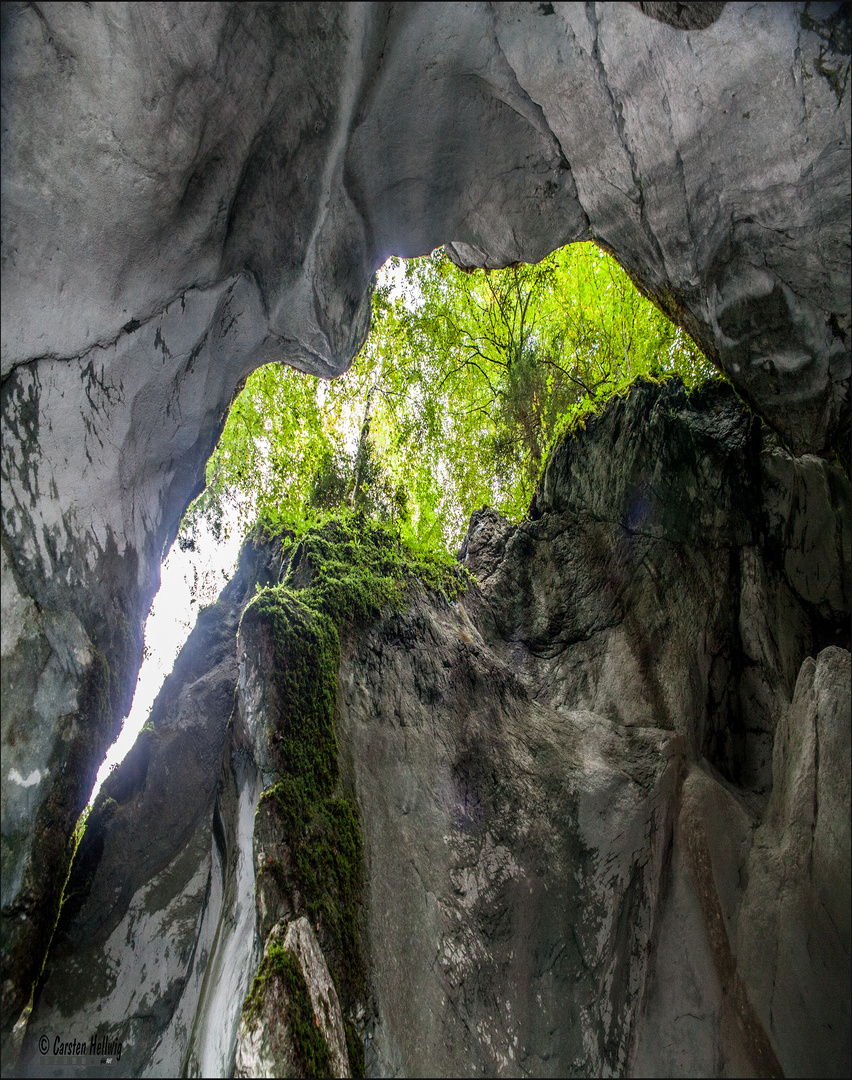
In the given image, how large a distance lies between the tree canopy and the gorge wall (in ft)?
8.63

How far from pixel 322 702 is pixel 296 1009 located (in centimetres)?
183

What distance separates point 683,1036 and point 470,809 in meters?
1.81

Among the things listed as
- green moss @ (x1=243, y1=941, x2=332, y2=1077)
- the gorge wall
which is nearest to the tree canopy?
the gorge wall

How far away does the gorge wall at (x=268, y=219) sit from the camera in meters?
3.49

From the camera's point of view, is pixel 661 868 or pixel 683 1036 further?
pixel 661 868

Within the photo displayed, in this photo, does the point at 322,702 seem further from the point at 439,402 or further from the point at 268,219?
the point at 439,402

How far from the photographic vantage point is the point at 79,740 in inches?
145

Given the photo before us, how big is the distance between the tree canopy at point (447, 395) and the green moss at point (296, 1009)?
4.49 meters

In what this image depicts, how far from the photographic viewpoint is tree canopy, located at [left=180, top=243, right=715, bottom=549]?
26.1ft

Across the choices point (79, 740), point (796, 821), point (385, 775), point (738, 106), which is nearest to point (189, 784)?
point (385, 775)

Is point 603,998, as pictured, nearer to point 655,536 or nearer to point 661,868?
point 661,868

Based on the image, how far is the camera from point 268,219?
4691 millimetres

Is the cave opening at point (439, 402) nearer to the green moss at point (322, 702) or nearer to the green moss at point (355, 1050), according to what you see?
the green moss at point (322, 702)

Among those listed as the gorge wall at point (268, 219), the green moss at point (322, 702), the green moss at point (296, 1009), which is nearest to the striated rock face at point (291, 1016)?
the green moss at point (296, 1009)
